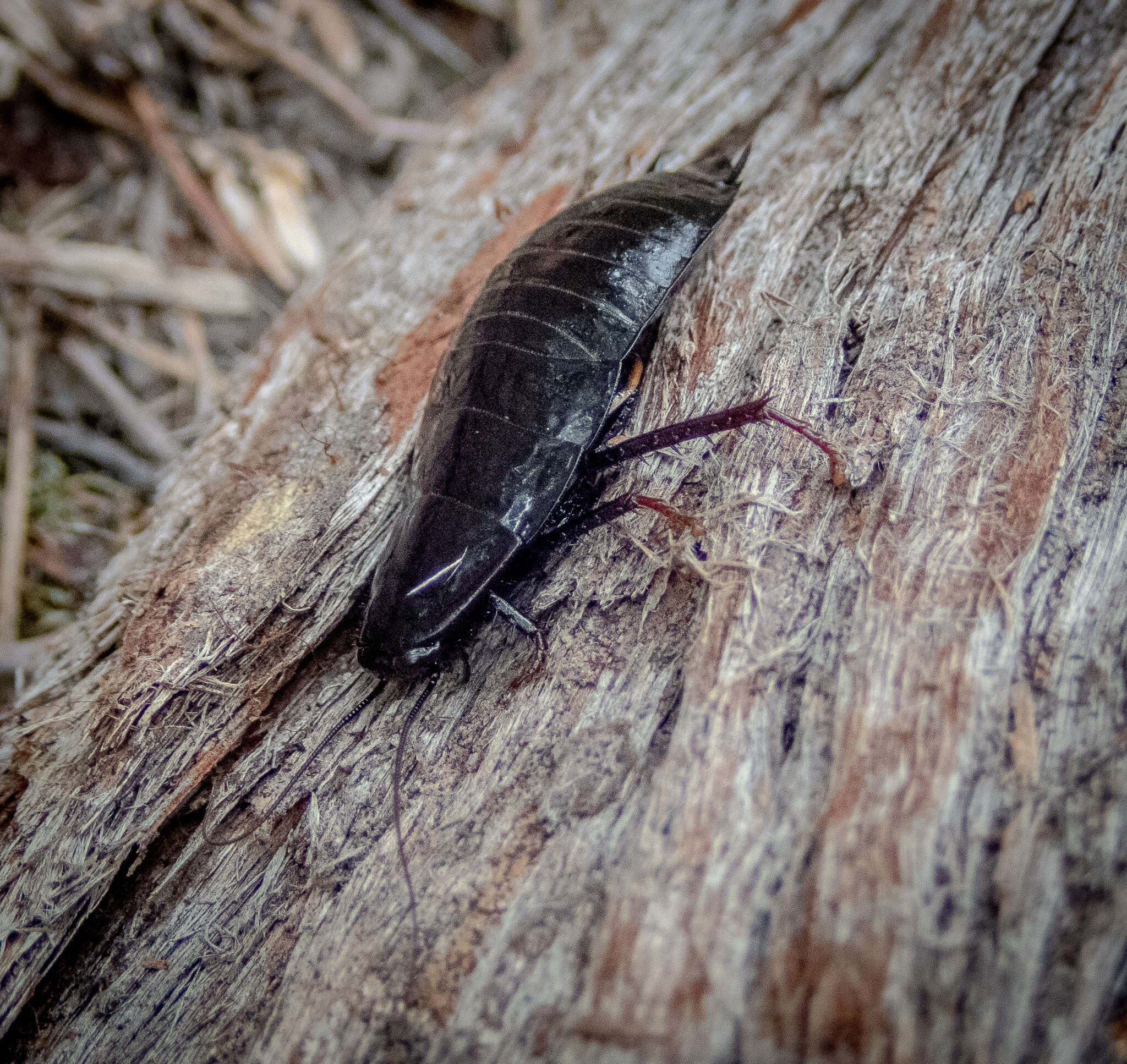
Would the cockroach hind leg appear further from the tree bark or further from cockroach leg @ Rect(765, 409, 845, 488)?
cockroach leg @ Rect(765, 409, 845, 488)

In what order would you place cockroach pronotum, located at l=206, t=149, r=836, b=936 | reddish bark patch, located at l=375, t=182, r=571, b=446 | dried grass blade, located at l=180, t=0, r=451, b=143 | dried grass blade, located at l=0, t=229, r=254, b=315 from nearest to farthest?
cockroach pronotum, located at l=206, t=149, r=836, b=936 → reddish bark patch, located at l=375, t=182, r=571, b=446 → dried grass blade, located at l=0, t=229, r=254, b=315 → dried grass blade, located at l=180, t=0, r=451, b=143

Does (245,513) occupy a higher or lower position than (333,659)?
higher

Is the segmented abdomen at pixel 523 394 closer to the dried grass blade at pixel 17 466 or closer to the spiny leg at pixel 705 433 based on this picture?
the spiny leg at pixel 705 433

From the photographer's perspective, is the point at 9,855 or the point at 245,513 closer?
the point at 9,855

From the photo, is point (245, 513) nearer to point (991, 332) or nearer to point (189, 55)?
point (991, 332)

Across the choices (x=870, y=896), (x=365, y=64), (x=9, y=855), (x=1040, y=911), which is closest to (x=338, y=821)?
(x=9, y=855)

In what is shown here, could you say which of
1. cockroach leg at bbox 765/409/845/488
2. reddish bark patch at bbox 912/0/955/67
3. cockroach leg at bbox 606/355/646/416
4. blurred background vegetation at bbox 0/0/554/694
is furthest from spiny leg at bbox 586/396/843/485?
reddish bark patch at bbox 912/0/955/67

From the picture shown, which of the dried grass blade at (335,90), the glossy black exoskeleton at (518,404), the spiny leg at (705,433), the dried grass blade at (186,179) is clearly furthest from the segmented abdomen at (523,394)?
the dried grass blade at (335,90)
